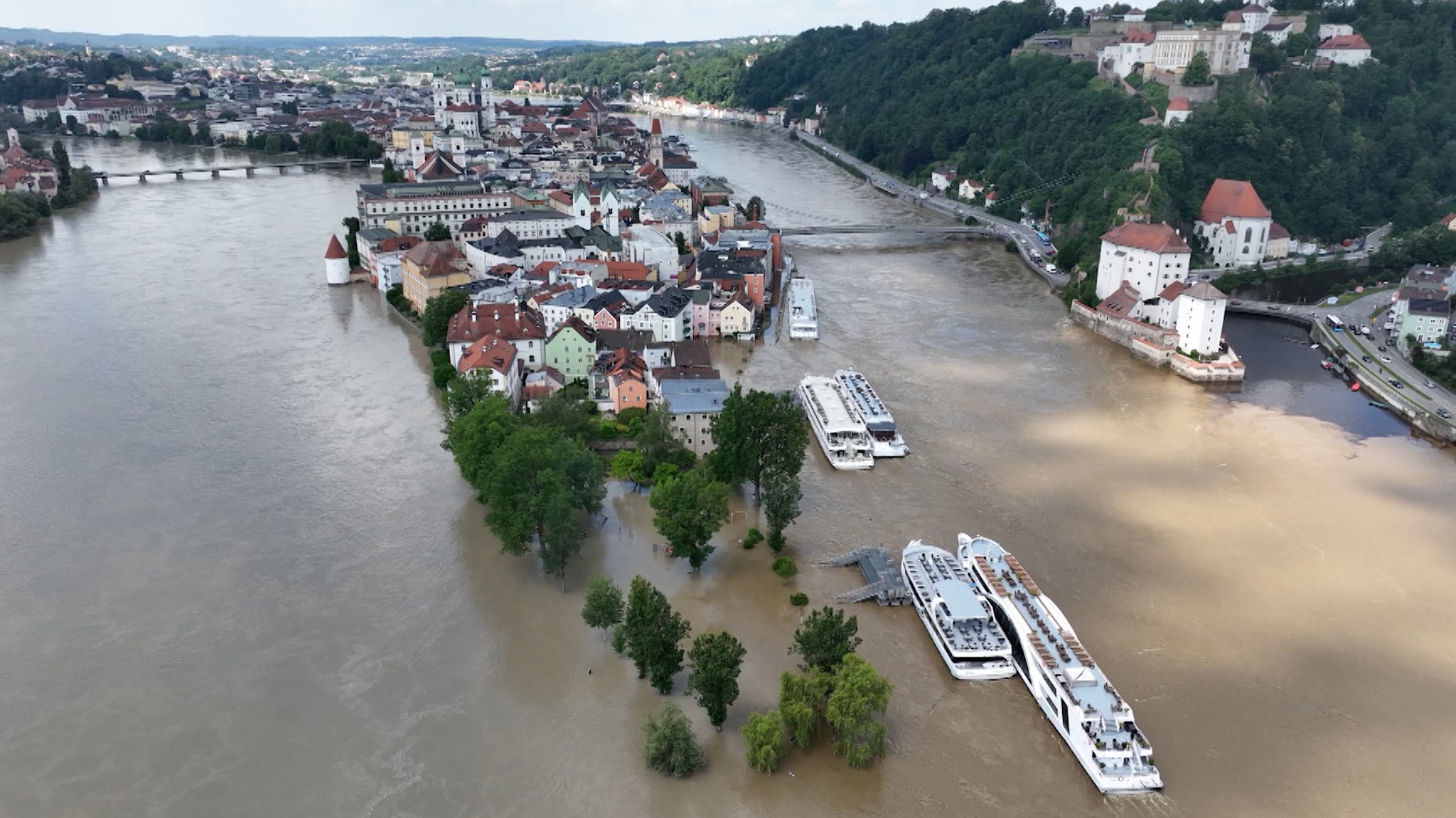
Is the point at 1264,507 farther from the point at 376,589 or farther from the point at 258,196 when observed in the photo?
the point at 258,196

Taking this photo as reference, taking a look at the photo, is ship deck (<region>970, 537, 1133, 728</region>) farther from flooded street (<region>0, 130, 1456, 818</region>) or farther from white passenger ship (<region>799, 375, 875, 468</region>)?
white passenger ship (<region>799, 375, 875, 468</region>)

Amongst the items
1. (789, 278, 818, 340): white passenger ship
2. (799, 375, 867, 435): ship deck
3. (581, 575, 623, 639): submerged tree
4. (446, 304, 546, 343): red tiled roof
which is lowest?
(581, 575, 623, 639): submerged tree

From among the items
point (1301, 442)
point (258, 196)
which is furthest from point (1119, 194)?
point (258, 196)

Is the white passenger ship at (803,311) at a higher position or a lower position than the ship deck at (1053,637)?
higher

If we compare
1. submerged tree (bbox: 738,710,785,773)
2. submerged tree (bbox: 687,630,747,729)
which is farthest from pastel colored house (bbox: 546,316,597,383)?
submerged tree (bbox: 738,710,785,773)

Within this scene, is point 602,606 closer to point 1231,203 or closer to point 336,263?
point 336,263

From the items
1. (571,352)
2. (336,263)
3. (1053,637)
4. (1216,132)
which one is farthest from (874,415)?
(1216,132)

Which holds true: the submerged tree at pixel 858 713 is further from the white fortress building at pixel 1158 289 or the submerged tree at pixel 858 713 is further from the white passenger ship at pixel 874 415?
the white fortress building at pixel 1158 289

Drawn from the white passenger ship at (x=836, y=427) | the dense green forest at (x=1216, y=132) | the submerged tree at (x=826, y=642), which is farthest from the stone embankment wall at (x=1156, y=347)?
the submerged tree at (x=826, y=642)
